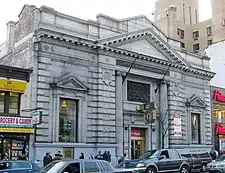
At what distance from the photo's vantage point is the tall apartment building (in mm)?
66375

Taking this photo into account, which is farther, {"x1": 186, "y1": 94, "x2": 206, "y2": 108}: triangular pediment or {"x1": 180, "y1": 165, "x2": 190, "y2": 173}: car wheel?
{"x1": 186, "y1": 94, "x2": 206, "y2": 108}: triangular pediment

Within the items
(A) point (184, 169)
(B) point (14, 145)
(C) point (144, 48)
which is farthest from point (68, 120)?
(C) point (144, 48)

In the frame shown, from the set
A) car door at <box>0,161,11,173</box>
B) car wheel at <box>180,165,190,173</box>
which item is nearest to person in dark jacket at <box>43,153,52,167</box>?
car door at <box>0,161,11,173</box>

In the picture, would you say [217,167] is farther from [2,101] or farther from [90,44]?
[2,101]

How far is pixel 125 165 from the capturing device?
22.5 metres

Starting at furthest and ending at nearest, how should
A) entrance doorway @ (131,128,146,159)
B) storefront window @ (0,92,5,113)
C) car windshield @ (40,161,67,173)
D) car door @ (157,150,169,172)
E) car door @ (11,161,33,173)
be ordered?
entrance doorway @ (131,128,146,159), storefront window @ (0,92,5,113), car door @ (157,150,169,172), car door @ (11,161,33,173), car windshield @ (40,161,67,173)

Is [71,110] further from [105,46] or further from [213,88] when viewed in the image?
[213,88]

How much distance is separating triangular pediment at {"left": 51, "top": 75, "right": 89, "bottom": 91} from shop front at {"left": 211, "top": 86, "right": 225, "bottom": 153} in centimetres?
1863

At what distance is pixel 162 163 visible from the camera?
22.5 m

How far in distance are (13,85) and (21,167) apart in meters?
9.24

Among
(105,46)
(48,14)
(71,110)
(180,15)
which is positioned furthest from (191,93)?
(180,15)

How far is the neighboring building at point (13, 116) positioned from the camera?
939 inches

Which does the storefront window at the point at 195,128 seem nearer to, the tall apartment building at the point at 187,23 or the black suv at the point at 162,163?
the black suv at the point at 162,163

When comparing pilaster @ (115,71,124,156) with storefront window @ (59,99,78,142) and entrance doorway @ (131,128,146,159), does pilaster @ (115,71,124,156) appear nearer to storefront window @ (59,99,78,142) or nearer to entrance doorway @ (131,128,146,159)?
entrance doorway @ (131,128,146,159)
